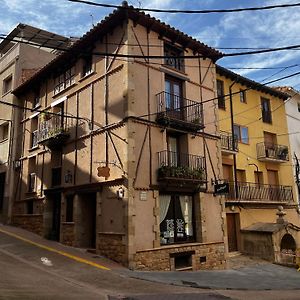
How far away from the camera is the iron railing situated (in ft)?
45.9

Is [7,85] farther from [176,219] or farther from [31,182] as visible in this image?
[176,219]

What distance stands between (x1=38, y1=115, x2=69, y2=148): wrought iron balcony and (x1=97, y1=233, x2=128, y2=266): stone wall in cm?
510

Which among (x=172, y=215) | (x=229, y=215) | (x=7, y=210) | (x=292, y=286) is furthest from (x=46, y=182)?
(x=292, y=286)

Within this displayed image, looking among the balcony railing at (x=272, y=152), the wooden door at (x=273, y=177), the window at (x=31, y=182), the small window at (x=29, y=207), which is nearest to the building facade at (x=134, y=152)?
the small window at (x=29, y=207)

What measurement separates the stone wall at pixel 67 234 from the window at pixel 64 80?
21.3 feet

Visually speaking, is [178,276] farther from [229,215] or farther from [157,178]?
[229,215]

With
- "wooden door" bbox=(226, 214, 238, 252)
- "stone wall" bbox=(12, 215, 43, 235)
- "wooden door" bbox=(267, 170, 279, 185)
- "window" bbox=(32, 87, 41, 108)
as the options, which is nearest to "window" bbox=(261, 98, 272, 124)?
"wooden door" bbox=(267, 170, 279, 185)

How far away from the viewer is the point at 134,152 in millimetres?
12578

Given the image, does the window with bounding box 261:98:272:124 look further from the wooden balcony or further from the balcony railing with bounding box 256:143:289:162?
the wooden balcony

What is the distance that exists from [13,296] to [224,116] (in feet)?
49.7

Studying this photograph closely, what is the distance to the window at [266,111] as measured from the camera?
22644 millimetres

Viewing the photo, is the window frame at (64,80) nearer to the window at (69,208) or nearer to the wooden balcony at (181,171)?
the window at (69,208)

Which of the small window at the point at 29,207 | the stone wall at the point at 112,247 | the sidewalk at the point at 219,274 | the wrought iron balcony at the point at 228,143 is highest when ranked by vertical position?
the wrought iron balcony at the point at 228,143

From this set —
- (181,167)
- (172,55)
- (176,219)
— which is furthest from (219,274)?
(172,55)
